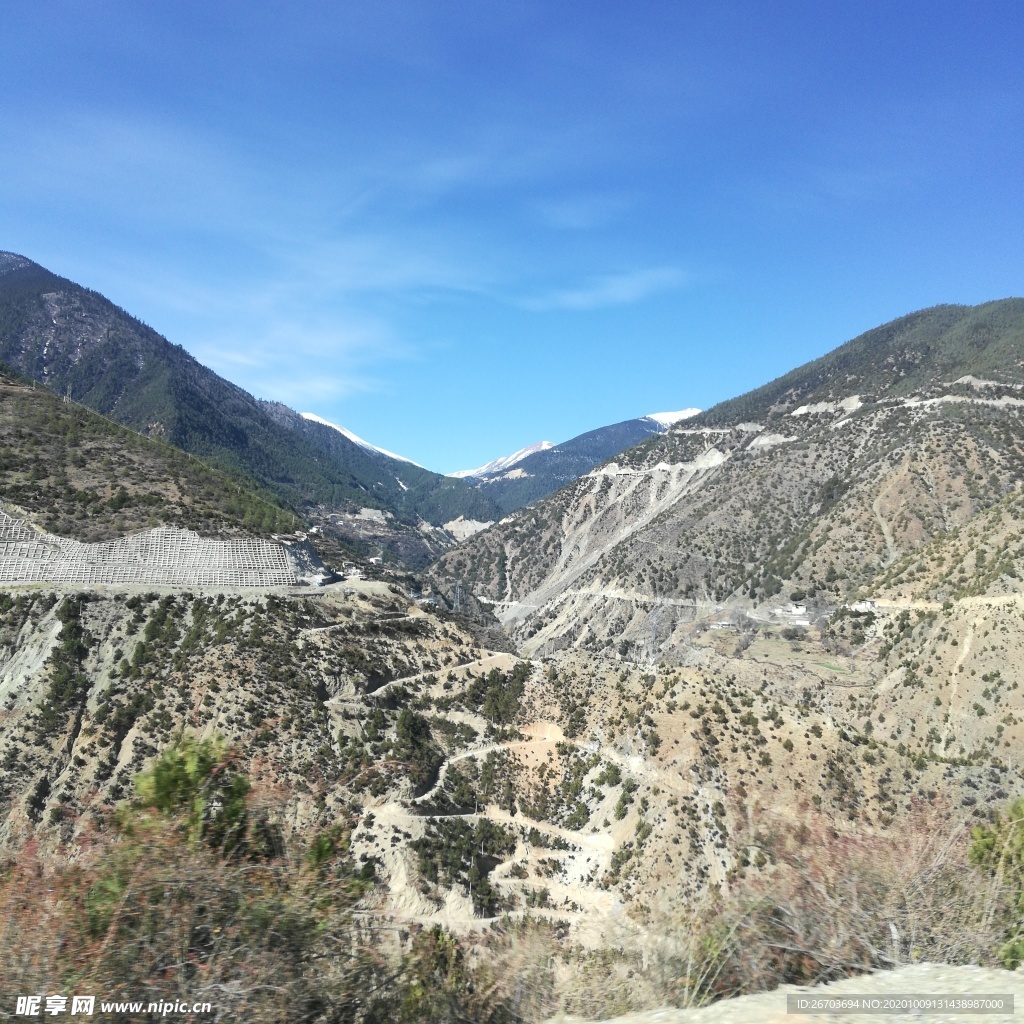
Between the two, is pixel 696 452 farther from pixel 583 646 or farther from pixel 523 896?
pixel 523 896

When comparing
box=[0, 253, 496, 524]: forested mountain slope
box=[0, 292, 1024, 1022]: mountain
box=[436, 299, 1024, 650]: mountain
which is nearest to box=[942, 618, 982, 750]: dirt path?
box=[0, 292, 1024, 1022]: mountain

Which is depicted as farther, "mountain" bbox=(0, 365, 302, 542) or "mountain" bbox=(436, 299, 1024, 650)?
"mountain" bbox=(436, 299, 1024, 650)

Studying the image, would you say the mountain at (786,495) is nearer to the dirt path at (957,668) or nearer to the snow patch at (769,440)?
the snow patch at (769,440)

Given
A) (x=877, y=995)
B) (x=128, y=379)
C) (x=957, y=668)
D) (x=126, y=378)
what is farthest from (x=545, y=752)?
(x=126, y=378)

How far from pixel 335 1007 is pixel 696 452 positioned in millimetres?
131413

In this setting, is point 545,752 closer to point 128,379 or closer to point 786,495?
point 786,495

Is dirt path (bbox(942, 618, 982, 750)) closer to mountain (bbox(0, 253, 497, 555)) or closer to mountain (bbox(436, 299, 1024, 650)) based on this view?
mountain (bbox(436, 299, 1024, 650))

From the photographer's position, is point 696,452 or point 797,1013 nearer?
point 797,1013

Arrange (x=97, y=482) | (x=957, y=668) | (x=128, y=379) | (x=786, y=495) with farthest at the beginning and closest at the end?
(x=128, y=379) < (x=786, y=495) < (x=97, y=482) < (x=957, y=668)

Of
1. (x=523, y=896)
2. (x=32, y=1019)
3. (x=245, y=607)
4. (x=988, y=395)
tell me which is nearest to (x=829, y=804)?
(x=523, y=896)

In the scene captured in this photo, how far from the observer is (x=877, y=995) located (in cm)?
592

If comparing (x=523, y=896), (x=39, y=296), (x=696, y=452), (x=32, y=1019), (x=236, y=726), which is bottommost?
(x=523, y=896)

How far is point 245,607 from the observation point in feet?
131

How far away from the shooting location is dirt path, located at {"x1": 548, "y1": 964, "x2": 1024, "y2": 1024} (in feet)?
17.7
